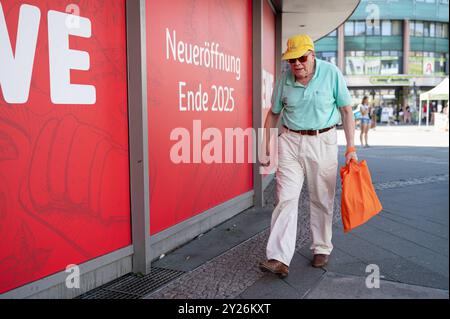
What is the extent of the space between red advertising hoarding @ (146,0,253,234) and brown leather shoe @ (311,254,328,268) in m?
1.30

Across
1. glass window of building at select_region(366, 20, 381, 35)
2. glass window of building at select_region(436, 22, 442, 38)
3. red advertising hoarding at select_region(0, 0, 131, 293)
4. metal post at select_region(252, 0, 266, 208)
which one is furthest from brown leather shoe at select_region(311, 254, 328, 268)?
glass window of building at select_region(436, 22, 442, 38)

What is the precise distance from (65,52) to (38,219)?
106 cm

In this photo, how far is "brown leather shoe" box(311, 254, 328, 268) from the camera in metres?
3.86

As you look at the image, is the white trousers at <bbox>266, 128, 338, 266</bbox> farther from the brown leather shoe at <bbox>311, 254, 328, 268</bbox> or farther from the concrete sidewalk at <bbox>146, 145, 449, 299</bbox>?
the concrete sidewalk at <bbox>146, 145, 449, 299</bbox>

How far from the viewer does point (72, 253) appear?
10.5 ft

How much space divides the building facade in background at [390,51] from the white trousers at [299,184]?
4693 cm

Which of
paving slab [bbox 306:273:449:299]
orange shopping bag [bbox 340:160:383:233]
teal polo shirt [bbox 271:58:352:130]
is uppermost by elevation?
teal polo shirt [bbox 271:58:352:130]

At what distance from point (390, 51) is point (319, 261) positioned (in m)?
50.5

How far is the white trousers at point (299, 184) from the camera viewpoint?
367 centimetres

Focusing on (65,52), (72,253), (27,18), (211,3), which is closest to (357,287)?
(72,253)

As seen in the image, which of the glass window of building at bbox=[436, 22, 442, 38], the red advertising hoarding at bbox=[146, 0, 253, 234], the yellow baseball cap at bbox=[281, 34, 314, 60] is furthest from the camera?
the glass window of building at bbox=[436, 22, 442, 38]

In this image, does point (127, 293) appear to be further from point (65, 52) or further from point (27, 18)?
point (27, 18)

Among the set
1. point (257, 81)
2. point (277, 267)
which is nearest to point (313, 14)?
point (257, 81)

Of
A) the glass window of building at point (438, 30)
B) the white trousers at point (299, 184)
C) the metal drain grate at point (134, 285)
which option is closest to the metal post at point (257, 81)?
the white trousers at point (299, 184)
